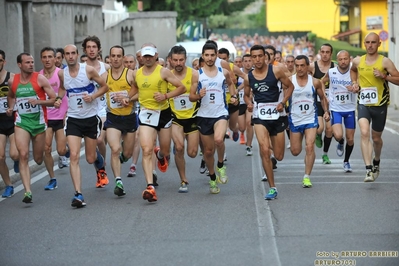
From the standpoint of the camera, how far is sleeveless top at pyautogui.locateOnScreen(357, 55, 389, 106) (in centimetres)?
1353

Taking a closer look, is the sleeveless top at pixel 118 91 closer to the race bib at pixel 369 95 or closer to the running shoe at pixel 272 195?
the running shoe at pixel 272 195

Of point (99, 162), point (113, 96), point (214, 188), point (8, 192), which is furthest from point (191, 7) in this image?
point (214, 188)

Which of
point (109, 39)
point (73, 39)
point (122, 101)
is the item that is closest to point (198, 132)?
point (122, 101)

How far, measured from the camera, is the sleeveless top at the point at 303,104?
13703 millimetres

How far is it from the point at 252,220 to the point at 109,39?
28.7 m

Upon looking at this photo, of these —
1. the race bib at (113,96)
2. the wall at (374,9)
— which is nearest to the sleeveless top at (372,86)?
the race bib at (113,96)

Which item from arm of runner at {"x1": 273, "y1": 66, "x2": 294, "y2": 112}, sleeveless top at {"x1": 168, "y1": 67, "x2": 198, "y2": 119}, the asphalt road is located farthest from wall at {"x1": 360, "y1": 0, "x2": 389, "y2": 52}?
arm of runner at {"x1": 273, "y1": 66, "x2": 294, "y2": 112}

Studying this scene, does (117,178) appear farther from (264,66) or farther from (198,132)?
(264,66)

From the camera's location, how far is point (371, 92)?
13.6 metres

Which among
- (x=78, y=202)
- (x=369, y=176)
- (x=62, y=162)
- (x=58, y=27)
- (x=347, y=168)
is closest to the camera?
(x=78, y=202)

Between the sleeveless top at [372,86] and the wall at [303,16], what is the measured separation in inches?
2841

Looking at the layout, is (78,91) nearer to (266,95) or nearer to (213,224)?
(266,95)

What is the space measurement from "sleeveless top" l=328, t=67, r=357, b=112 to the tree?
40.8m

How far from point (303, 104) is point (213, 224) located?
386 centimetres
